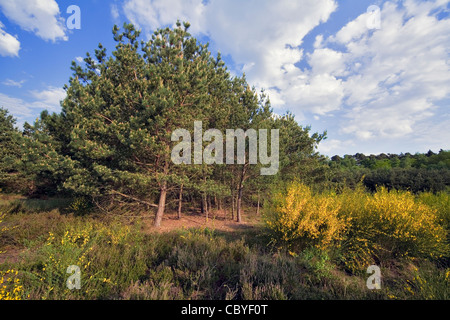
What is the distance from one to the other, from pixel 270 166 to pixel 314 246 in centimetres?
579

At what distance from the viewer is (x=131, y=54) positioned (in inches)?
314

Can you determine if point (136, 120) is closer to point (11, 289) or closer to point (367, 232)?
point (11, 289)

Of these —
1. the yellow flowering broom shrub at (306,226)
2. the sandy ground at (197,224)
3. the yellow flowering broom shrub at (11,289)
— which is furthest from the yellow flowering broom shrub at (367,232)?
the yellow flowering broom shrub at (11,289)

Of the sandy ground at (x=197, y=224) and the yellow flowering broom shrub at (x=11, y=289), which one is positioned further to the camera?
the sandy ground at (x=197, y=224)

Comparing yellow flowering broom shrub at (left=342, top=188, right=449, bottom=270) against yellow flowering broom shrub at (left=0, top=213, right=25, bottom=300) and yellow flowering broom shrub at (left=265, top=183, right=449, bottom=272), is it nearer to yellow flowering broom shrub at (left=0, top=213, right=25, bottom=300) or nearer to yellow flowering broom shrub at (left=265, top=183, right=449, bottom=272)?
yellow flowering broom shrub at (left=265, top=183, right=449, bottom=272)

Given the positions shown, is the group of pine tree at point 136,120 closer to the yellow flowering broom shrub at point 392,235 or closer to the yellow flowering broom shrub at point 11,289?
the yellow flowering broom shrub at point 11,289

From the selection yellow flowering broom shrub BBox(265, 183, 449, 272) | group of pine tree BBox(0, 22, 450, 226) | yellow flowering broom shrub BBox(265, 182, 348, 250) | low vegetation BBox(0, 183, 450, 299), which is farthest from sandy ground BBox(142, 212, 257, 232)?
yellow flowering broom shrub BBox(265, 183, 449, 272)

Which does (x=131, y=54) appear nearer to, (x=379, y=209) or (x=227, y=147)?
(x=227, y=147)

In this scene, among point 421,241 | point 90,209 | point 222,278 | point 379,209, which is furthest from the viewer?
point 90,209

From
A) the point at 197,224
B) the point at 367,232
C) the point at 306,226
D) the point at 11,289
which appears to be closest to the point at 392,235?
the point at 367,232

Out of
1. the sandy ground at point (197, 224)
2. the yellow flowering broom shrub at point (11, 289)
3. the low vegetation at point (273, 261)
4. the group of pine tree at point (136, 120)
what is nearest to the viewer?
the yellow flowering broom shrub at point (11, 289)

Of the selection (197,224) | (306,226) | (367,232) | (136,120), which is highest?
(136,120)
